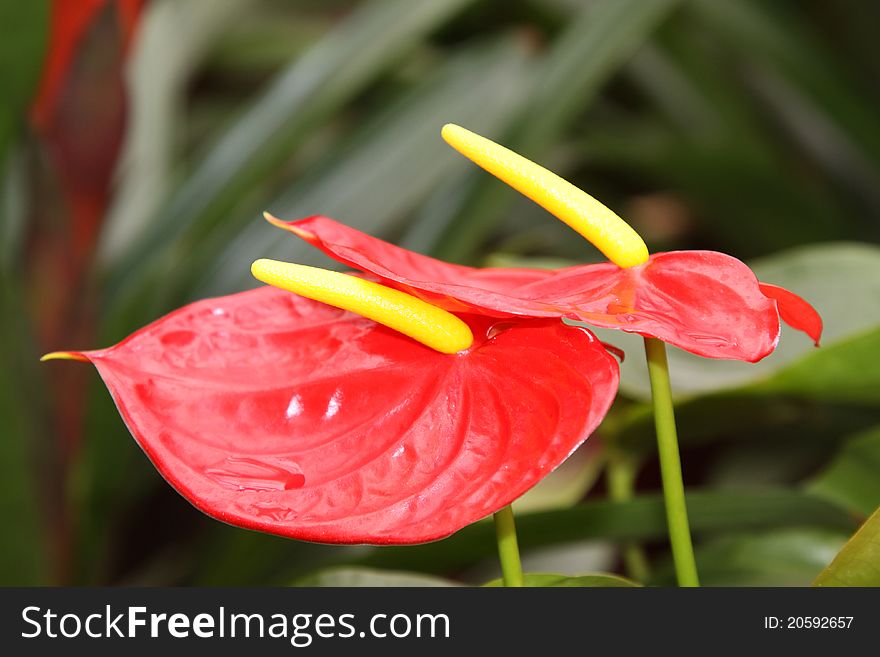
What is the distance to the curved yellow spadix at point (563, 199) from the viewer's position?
24 centimetres

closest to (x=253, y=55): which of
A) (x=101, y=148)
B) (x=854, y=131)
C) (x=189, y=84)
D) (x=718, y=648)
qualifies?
(x=189, y=84)

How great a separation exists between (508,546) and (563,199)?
10 cm

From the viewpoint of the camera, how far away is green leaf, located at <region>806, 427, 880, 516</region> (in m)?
0.38

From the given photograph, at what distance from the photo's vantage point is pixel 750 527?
41cm

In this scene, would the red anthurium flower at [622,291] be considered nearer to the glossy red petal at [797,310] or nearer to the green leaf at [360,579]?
the glossy red petal at [797,310]

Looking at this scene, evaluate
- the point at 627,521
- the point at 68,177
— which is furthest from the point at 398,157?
the point at 627,521

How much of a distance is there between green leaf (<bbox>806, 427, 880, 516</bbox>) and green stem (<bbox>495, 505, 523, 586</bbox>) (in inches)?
8.3

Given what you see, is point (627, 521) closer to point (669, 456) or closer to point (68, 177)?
point (669, 456)

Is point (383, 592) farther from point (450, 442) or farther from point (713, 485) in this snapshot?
point (713, 485)

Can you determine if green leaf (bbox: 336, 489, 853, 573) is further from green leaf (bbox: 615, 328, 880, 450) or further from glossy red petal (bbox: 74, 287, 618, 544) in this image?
glossy red petal (bbox: 74, 287, 618, 544)

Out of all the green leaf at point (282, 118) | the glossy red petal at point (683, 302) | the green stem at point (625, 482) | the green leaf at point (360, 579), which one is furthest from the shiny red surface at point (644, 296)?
the green leaf at point (282, 118)

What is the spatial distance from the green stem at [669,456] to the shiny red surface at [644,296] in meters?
0.01

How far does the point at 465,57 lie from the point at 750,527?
17.0 inches

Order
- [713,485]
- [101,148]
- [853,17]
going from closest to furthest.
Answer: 1. [101,148]
2. [713,485]
3. [853,17]
